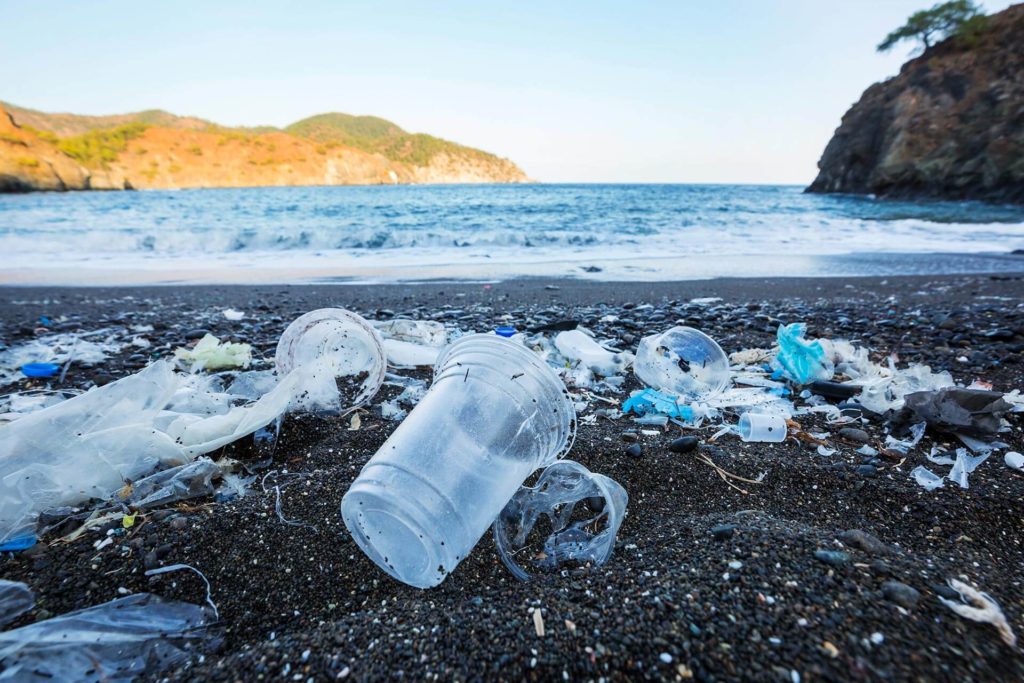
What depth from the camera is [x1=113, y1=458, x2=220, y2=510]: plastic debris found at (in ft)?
5.18

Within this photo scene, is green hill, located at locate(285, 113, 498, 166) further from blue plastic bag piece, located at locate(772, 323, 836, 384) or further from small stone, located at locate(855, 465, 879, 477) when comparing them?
small stone, located at locate(855, 465, 879, 477)

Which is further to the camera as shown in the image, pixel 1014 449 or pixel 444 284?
pixel 444 284

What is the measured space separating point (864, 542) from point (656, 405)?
1107 millimetres

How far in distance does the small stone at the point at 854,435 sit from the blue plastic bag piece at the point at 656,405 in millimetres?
590

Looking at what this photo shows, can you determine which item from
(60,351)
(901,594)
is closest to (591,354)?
(901,594)

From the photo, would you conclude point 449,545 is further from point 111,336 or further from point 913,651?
point 111,336

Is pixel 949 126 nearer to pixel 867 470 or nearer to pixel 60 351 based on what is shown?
pixel 867 470

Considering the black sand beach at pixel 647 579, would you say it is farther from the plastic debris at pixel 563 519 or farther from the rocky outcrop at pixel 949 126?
the rocky outcrop at pixel 949 126

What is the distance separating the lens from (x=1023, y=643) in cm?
94

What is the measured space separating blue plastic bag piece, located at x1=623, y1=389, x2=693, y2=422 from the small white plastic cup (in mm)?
230

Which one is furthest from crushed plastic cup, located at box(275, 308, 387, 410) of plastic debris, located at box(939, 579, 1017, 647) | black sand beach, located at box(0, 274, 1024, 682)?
plastic debris, located at box(939, 579, 1017, 647)

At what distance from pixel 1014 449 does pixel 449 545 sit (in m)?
2.10

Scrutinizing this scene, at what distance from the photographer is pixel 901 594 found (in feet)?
3.28

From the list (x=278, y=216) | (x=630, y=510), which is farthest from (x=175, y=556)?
(x=278, y=216)
